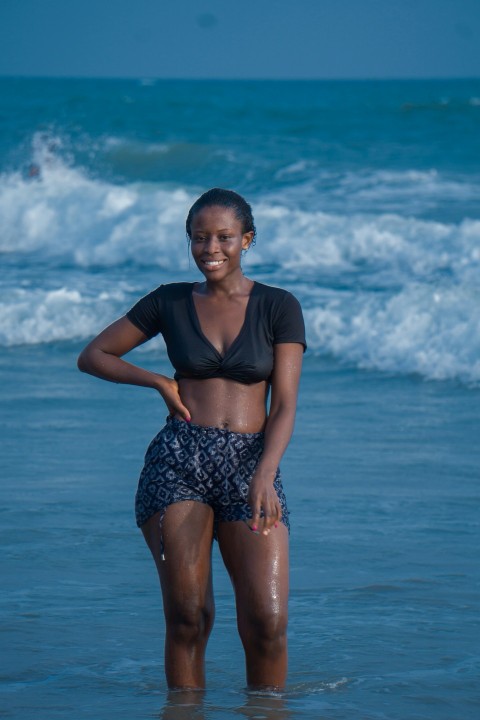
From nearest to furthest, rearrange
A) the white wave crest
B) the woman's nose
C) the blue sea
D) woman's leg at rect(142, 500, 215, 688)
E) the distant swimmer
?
woman's leg at rect(142, 500, 215, 688) < the woman's nose < the blue sea < the white wave crest < the distant swimmer

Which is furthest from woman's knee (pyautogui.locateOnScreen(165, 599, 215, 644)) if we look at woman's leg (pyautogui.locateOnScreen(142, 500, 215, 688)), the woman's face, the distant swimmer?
the distant swimmer

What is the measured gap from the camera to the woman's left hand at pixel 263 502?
3.45 metres

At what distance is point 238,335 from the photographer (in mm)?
3633

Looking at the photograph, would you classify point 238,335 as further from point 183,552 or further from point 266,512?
point 183,552

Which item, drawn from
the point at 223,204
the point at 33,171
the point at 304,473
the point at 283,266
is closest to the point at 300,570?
the point at 304,473

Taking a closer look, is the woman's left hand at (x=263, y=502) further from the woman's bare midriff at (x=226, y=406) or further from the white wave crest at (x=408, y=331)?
the white wave crest at (x=408, y=331)

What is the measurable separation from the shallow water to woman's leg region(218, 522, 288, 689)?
0.28 metres

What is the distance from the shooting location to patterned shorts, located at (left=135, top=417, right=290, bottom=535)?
357cm

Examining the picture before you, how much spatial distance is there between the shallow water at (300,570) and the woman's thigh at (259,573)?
38cm

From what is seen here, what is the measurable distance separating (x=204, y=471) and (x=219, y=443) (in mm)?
93

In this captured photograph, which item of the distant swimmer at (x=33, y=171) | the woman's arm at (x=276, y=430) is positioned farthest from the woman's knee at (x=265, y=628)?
the distant swimmer at (x=33, y=171)

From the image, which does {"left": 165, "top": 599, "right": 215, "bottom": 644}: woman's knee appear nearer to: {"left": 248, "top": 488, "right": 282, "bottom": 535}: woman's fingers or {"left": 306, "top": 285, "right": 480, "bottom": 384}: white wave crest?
{"left": 248, "top": 488, "right": 282, "bottom": 535}: woman's fingers

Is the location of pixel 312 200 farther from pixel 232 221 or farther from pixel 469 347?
pixel 232 221

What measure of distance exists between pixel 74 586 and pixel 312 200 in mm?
16300
